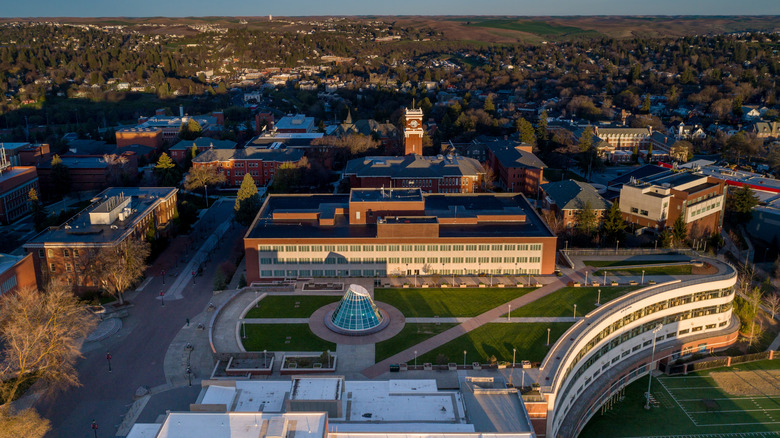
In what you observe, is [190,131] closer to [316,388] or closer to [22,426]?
[22,426]

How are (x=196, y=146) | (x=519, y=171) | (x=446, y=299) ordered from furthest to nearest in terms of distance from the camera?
1. (x=196, y=146)
2. (x=519, y=171)
3. (x=446, y=299)

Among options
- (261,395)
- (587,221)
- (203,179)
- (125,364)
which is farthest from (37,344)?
(587,221)

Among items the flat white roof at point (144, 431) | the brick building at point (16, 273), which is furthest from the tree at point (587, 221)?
the brick building at point (16, 273)

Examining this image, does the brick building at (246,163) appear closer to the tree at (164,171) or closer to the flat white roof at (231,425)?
the tree at (164,171)

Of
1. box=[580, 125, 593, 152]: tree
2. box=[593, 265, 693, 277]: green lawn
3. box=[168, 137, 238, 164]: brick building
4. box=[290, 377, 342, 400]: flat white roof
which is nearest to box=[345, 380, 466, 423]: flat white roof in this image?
box=[290, 377, 342, 400]: flat white roof

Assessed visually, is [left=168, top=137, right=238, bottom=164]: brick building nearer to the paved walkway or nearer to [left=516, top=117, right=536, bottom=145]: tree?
[left=516, top=117, right=536, bottom=145]: tree

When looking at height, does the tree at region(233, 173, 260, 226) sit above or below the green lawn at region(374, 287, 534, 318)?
above

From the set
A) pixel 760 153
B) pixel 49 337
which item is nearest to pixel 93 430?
pixel 49 337
